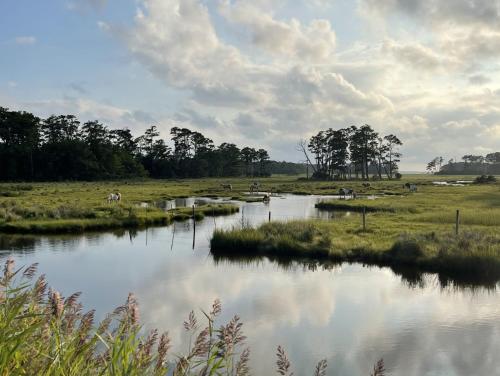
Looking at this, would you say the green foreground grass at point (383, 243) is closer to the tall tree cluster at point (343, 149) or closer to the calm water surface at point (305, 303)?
the calm water surface at point (305, 303)

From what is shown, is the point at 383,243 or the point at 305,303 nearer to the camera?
the point at 305,303

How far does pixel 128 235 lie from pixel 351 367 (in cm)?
2311

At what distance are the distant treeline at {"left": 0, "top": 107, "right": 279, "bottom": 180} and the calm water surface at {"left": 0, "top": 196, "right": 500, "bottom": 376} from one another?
80.2 meters

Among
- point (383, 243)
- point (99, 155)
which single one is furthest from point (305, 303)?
point (99, 155)

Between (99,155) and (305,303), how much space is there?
105 meters

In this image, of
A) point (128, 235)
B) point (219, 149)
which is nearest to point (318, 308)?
point (128, 235)

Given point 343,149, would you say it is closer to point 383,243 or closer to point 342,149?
point 342,149

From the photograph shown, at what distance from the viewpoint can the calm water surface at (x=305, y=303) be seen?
11.8m

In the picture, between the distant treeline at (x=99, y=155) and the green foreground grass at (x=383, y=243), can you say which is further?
the distant treeline at (x=99, y=155)

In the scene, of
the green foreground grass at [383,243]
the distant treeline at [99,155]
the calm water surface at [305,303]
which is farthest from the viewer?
the distant treeline at [99,155]

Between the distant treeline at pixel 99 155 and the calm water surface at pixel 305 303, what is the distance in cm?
8022

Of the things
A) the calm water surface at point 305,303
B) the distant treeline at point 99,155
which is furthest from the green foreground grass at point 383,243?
the distant treeline at point 99,155

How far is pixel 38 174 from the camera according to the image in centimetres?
10006

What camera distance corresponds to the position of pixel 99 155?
113375 mm
